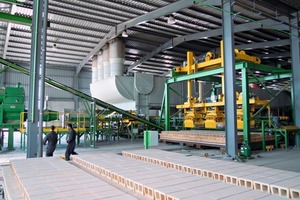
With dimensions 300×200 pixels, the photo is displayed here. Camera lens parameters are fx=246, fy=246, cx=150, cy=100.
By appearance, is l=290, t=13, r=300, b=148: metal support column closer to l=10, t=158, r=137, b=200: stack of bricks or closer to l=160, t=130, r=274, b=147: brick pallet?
l=160, t=130, r=274, b=147: brick pallet

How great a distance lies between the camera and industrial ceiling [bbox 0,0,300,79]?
11.9m

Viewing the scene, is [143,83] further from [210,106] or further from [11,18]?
[11,18]

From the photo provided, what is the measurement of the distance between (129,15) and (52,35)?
6025mm

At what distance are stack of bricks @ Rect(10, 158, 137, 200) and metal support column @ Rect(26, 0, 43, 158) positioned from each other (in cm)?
203

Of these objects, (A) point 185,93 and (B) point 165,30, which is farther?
(A) point 185,93

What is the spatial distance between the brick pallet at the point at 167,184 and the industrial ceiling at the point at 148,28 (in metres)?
7.12

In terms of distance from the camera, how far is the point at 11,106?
10.8 metres

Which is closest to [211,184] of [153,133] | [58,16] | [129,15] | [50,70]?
[153,133]

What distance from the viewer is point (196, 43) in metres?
18.4

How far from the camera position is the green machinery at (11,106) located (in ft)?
35.2

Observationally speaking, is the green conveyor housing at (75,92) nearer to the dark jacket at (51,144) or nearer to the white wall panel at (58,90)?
the dark jacket at (51,144)

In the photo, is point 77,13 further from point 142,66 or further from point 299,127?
point 299,127

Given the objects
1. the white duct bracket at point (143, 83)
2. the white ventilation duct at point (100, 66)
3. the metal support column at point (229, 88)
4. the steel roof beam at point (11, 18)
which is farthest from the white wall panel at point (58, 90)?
the metal support column at point (229, 88)

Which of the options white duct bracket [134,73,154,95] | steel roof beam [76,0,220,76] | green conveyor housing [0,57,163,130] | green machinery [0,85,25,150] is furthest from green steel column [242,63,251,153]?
green machinery [0,85,25,150]
